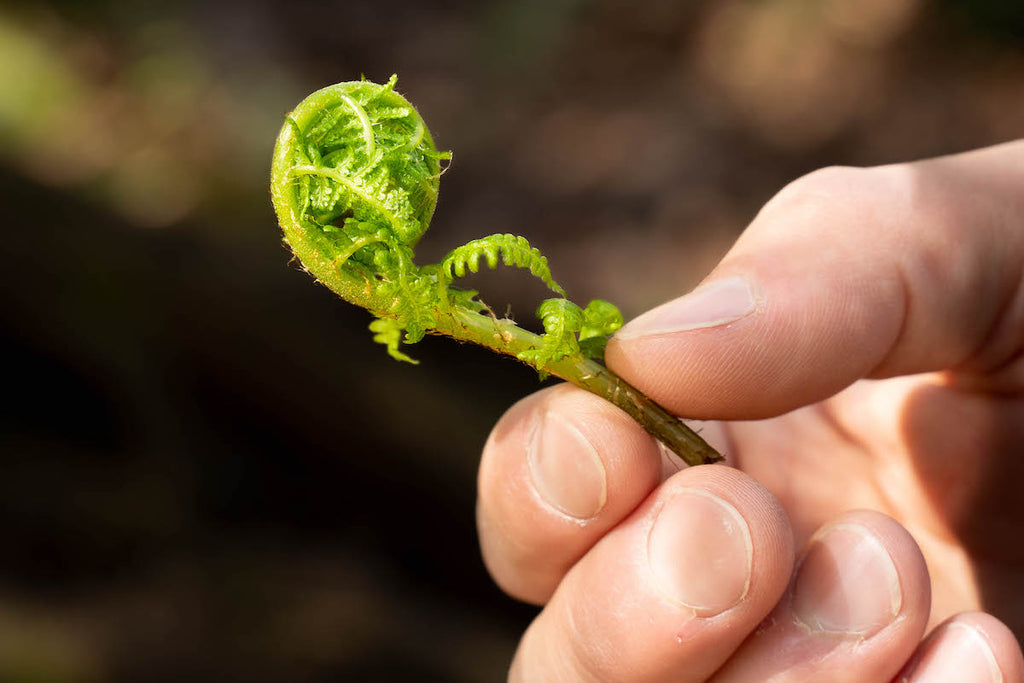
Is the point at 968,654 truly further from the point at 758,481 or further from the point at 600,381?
the point at 600,381

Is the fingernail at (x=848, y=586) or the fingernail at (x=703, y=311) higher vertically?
the fingernail at (x=703, y=311)

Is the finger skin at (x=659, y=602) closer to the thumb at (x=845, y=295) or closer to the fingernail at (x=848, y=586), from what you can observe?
the fingernail at (x=848, y=586)

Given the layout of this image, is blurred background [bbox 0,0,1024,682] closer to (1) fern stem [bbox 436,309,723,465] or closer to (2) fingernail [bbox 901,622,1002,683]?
(1) fern stem [bbox 436,309,723,465]

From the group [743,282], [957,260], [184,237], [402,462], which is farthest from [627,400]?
[184,237]

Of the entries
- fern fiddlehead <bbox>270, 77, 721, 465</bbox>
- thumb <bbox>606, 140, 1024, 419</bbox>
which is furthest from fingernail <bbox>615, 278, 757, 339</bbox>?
fern fiddlehead <bbox>270, 77, 721, 465</bbox>

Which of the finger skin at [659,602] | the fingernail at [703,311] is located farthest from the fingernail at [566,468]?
the fingernail at [703,311]

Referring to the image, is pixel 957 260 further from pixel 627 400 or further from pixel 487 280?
pixel 487 280

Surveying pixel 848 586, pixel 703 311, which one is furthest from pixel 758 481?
pixel 703 311

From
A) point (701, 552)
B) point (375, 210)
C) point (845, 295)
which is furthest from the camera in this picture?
point (845, 295)
